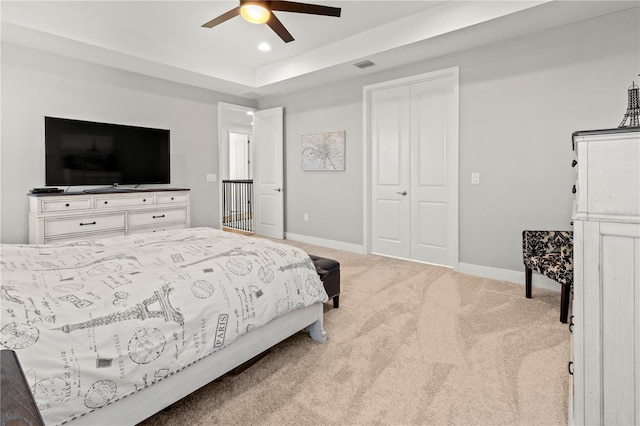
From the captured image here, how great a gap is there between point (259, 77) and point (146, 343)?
479 cm

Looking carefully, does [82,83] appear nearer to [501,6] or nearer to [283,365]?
[283,365]

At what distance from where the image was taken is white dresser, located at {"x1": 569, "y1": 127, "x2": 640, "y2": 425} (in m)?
1.30

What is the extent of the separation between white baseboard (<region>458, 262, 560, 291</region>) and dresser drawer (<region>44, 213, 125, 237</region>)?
160 inches

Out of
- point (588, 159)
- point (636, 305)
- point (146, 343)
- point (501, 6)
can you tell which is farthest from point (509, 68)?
point (146, 343)

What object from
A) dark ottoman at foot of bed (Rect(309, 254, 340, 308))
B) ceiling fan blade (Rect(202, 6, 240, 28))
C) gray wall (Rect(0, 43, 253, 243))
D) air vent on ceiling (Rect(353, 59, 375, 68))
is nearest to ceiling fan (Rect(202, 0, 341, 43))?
ceiling fan blade (Rect(202, 6, 240, 28))

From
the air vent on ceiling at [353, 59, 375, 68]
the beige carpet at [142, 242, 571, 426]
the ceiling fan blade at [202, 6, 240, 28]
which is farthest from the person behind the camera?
the air vent on ceiling at [353, 59, 375, 68]

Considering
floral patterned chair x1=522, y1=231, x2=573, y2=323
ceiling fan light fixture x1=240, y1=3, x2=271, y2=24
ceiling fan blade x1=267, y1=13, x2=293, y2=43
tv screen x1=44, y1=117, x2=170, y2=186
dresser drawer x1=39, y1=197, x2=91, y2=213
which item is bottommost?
floral patterned chair x1=522, y1=231, x2=573, y2=323

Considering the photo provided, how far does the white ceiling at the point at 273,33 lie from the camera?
323 centimetres

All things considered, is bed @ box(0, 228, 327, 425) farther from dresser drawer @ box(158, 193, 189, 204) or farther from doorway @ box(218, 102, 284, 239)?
doorway @ box(218, 102, 284, 239)

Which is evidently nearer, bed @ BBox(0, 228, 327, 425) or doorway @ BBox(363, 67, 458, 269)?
bed @ BBox(0, 228, 327, 425)

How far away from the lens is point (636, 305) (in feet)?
4.32

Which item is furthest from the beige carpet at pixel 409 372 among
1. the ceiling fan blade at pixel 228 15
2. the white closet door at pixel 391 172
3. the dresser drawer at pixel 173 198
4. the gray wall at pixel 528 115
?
the dresser drawer at pixel 173 198

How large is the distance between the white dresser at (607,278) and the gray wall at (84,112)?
491cm

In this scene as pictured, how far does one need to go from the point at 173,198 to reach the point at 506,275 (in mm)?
4124
